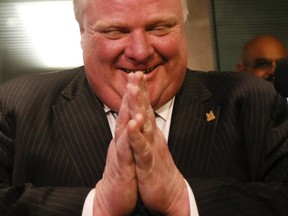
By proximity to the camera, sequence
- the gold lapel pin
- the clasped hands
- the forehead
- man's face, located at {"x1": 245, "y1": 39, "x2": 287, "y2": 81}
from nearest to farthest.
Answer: the clasped hands → the forehead → the gold lapel pin → man's face, located at {"x1": 245, "y1": 39, "x2": 287, "y2": 81}

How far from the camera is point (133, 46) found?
3.41ft

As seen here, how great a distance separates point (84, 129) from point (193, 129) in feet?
0.85

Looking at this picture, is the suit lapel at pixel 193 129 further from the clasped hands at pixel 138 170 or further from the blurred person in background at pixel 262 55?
the blurred person in background at pixel 262 55

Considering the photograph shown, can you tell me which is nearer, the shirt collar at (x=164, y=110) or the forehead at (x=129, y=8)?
the forehead at (x=129, y=8)

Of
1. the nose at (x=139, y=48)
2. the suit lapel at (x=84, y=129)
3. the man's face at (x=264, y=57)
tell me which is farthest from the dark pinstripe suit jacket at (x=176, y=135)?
the man's face at (x=264, y=57)

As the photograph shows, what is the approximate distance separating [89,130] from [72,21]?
1.58 metres

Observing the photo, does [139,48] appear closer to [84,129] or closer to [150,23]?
[150,23]

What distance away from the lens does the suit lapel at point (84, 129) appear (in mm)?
1086

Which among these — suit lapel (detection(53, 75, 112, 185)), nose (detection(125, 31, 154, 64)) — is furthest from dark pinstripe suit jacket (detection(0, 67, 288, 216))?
nose (detection(125, 31, 154, 64))

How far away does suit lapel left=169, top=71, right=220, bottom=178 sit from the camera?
3.61 feet

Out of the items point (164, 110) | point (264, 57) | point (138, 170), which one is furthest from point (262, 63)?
point (138, 170)

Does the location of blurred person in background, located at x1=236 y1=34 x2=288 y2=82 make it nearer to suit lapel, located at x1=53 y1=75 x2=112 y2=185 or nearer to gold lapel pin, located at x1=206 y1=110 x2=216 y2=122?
gold lapel pin, located at x1=206 y1=110 x2=216 y2=122

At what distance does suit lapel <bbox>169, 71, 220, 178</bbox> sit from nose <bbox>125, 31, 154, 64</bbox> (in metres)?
0.19

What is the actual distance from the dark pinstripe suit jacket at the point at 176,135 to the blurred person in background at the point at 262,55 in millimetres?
1096
